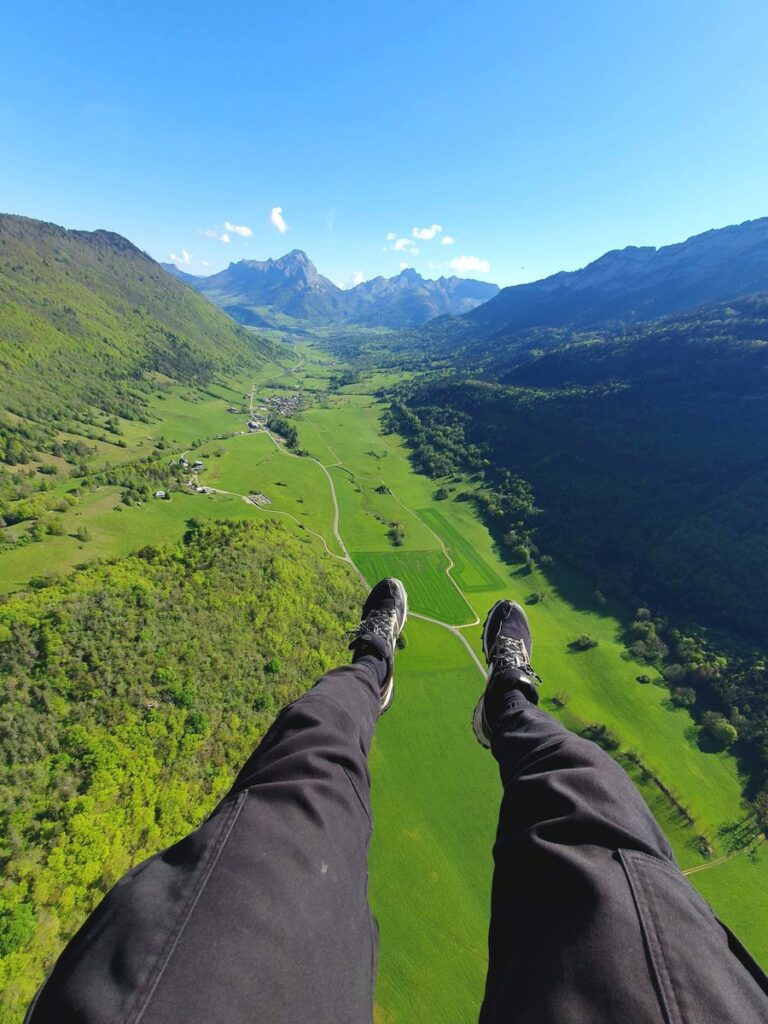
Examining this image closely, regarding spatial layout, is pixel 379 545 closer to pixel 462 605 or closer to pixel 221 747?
pixel 462 605

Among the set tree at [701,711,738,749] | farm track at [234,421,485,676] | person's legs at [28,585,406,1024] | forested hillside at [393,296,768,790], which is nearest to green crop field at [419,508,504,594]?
farm track at [234,421,485,676]

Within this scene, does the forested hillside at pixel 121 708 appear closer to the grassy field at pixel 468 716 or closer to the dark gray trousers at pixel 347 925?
the grassy field at pixel 468 716

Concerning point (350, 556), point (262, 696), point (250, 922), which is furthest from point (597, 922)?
point (350, 556)

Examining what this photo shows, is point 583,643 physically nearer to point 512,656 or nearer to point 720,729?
point 720,729

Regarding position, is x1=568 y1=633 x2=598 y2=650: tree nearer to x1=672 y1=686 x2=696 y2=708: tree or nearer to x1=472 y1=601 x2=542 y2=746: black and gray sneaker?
x1=672 y1=686 x2=696 y2=708: tree

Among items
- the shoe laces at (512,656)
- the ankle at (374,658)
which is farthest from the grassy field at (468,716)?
the ankle at (374,658)

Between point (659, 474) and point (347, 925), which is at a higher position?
point (347, 925)
